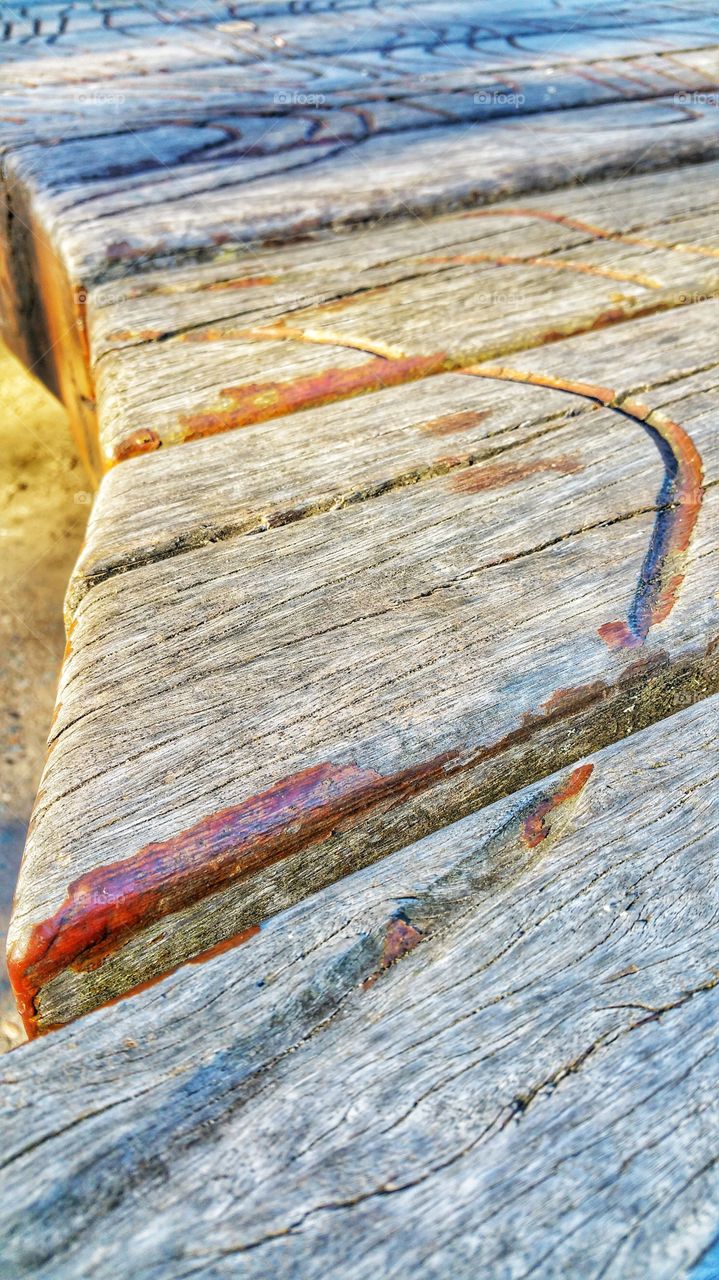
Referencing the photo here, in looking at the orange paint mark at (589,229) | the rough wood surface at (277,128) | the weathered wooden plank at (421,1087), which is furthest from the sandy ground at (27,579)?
the orange paint mark at (589,229)

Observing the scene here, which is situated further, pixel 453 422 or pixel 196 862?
pixel 453 422

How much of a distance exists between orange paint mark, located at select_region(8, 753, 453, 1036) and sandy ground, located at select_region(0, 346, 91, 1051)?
0.96 m

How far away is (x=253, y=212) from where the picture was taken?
193 centimetres

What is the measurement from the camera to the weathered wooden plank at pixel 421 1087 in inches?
21.9

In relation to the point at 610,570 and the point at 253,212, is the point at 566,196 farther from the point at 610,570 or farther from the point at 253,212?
the point at 610,570

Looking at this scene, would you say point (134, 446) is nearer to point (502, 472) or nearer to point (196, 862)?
point (502, 472)

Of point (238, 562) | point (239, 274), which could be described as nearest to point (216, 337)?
point (239, 274)

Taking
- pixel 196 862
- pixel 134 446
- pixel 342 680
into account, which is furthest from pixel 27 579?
pixel 196 862

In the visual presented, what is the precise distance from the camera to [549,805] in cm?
84

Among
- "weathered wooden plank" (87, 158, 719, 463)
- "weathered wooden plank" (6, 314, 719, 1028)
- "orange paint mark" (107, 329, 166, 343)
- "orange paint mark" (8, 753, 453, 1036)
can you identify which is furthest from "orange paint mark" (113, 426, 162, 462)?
"orange paint mark" (8, 753, 453, 1036)

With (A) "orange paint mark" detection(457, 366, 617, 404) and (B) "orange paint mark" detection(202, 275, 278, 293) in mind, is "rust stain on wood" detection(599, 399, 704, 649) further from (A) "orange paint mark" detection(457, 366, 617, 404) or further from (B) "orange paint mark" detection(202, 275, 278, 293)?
(B) "orange paint mark" detection(202, 275, 278, 293)

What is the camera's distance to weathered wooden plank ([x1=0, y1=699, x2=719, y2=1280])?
1.83ft

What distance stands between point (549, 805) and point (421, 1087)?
0.94 feet

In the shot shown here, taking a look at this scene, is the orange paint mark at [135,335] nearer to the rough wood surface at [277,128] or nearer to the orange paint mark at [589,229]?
the rough wood surface at [277,128]
